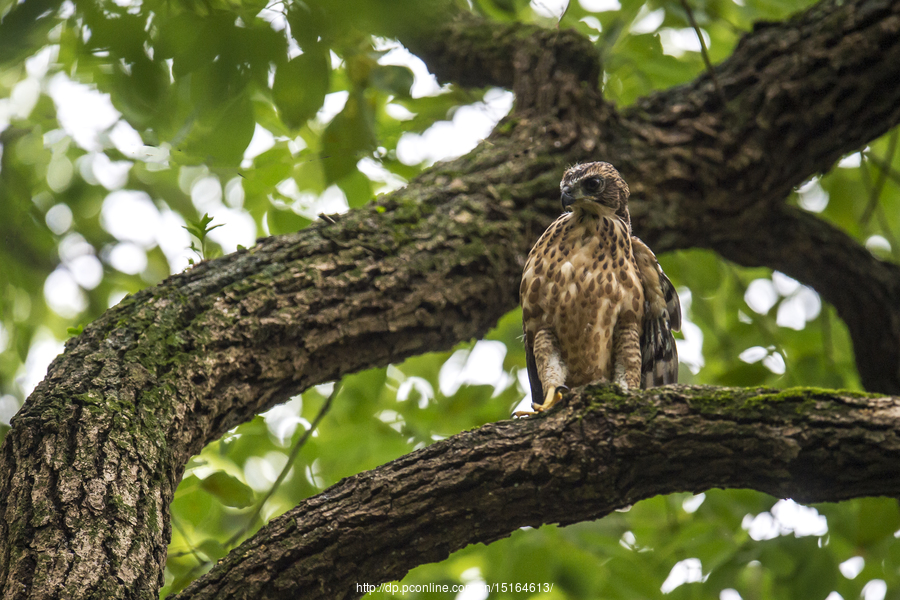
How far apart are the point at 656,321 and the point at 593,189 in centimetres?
75

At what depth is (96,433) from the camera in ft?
8.27

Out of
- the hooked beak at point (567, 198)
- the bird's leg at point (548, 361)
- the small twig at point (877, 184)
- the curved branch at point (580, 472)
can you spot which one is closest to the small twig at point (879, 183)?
the small twig at point (877, 184)

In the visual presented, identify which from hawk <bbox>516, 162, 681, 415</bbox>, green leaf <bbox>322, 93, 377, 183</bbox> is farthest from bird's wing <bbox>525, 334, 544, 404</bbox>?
green leaf <bbox>322, 93, 377, 183</bbox>

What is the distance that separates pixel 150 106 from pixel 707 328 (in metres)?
5.35

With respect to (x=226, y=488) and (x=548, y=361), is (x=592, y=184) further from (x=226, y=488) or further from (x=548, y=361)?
(x=226, y=488)

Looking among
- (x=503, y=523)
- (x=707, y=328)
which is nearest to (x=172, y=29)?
(x=503, y=523)

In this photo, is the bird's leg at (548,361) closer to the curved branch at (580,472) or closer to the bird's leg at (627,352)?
the bird's leg at (627,352)

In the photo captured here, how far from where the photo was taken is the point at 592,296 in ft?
11.4

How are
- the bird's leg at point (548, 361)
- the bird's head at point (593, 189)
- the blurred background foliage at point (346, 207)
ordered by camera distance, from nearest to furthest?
the blurred background foliage at point (346, 207) < the bird's leg at point (548, 361) < the bird's head at point (593, 189)

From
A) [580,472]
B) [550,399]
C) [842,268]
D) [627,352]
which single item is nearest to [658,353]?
[627,352]

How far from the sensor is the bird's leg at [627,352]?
3490 mm

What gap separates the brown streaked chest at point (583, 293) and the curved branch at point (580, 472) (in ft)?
3.15

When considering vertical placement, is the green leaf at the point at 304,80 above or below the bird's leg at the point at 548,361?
below

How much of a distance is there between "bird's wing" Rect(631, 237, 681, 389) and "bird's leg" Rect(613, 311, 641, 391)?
0.17 m
